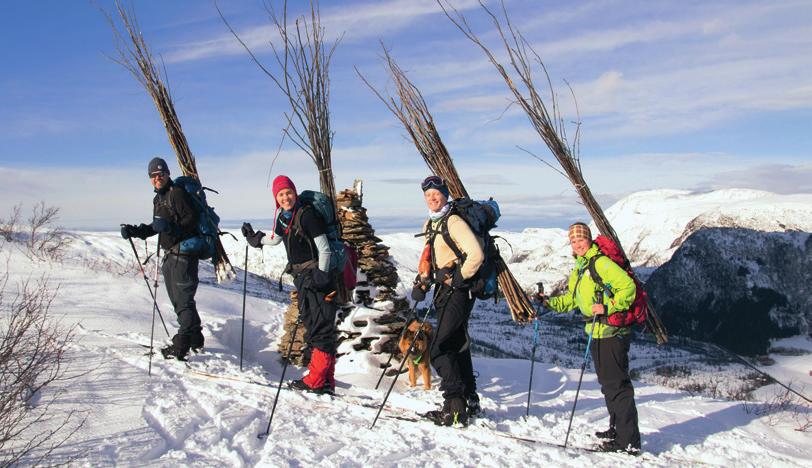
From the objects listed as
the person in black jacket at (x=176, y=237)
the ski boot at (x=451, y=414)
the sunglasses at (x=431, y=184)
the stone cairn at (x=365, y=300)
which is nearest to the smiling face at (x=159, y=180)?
the person in black jacket at (x=176, y=237)

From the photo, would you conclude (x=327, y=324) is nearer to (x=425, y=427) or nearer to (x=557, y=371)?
(x=425, y=427)

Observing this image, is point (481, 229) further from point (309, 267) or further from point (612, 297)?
point (309, 267)

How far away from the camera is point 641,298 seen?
407 cm

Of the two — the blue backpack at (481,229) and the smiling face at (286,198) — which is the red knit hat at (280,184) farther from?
the blue backpack at (481,229)

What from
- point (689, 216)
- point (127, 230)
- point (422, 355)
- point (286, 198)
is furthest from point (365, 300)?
point (689, 216)

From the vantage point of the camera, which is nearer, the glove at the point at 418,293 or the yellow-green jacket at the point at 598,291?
the yellow-green jacket at the point at 598,291

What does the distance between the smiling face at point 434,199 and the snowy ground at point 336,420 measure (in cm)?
161

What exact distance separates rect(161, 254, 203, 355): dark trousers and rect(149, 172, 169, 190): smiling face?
666 mm

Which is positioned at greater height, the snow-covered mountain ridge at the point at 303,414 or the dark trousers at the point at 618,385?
the dark trousers at the point at 618,385

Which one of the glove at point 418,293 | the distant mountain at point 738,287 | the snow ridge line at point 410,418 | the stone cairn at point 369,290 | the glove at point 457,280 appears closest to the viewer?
the snow ridge line at point 410,418

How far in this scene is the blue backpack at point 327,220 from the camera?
456cm

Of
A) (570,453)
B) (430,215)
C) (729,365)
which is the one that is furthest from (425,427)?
(729,365)

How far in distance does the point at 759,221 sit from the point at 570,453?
86.1 feet

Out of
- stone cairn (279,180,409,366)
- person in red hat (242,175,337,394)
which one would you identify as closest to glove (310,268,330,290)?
person in red hat (242,175,337,394)
